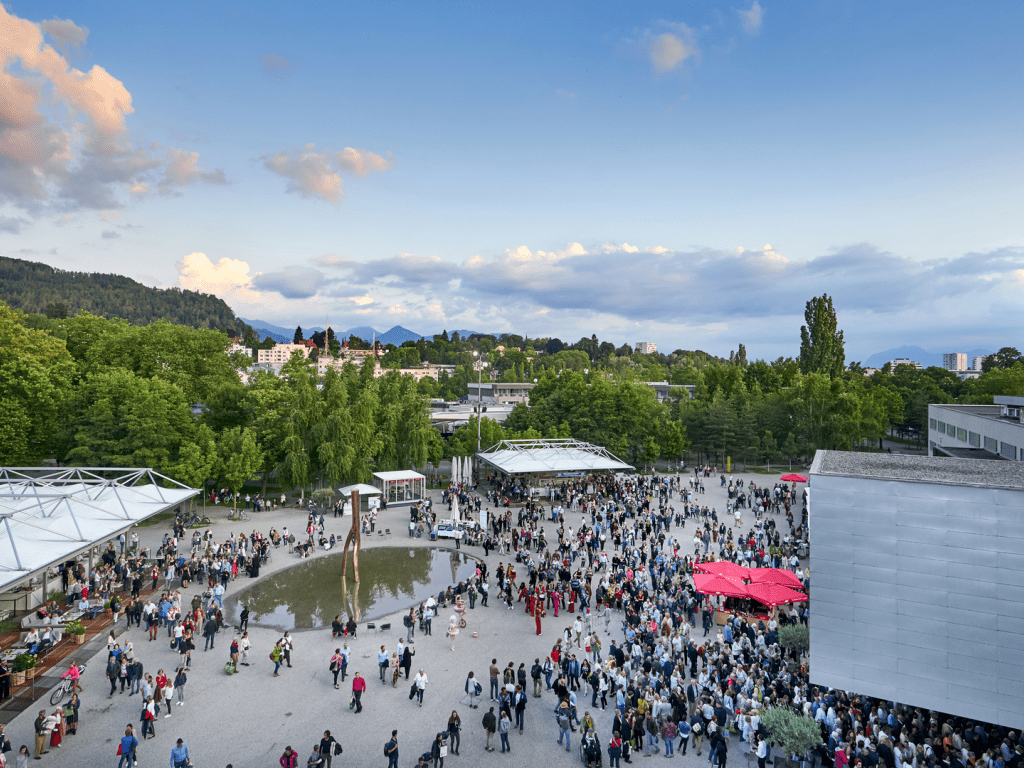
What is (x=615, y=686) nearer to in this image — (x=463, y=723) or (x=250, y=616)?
(x=463, y=723)

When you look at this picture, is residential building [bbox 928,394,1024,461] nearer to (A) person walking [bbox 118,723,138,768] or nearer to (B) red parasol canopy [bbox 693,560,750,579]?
(B) red parasol canopy [bbox 693,560,750,579]

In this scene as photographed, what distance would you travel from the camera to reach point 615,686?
44.3 ft

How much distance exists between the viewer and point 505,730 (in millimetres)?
11758

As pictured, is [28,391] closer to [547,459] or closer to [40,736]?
[40,736]

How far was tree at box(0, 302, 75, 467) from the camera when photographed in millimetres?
27094

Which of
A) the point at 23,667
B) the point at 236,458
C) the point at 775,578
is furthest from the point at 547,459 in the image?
the point at 23,667

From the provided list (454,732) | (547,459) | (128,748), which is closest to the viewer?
(128,748)

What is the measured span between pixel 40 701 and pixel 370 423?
80.3 feet

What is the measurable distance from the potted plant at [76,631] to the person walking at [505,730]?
12757 mm

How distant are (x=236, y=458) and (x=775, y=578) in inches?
1045

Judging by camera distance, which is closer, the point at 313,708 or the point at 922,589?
the point at 922,589

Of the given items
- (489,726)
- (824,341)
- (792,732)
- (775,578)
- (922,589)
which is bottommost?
(489,726)

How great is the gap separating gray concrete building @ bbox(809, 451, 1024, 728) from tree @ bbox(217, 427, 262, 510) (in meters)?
28.1

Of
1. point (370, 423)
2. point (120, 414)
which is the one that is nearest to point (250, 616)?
point (120, 414)
